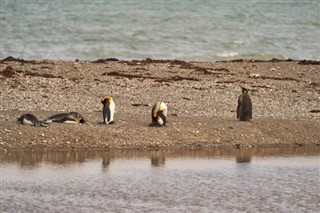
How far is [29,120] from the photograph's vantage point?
2169 centimetres

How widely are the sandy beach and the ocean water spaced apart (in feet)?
53.0

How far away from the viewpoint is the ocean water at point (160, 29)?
52812mm

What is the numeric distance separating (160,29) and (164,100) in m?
36.1

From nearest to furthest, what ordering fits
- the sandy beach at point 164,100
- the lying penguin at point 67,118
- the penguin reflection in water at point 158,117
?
the sandy beach at point 164,100 < the lying penguin at point 67,118 < the penguin reflection in water at point 158,117

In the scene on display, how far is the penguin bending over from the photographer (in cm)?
2162

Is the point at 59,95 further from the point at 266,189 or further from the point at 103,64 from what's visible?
the point at 266,189

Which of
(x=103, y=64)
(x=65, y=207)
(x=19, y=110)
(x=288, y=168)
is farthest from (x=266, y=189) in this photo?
(x=103, y=64)

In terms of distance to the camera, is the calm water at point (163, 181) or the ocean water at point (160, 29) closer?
the calm water at point (163, 181)

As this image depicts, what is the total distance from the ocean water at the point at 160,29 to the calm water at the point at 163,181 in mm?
28633

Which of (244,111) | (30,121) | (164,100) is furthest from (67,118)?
(164,100)

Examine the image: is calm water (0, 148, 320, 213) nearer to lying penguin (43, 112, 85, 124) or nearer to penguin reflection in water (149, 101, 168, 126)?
penguin reflection in water (149, 101, 168, 126)

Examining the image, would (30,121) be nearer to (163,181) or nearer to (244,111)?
(163,181)

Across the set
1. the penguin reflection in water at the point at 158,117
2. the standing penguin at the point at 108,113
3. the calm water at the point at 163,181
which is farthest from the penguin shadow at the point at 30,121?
the penguin reflection in water at the point at 158,117

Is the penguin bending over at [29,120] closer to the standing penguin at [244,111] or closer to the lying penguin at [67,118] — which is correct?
A: the lying penguin at [67,118]
